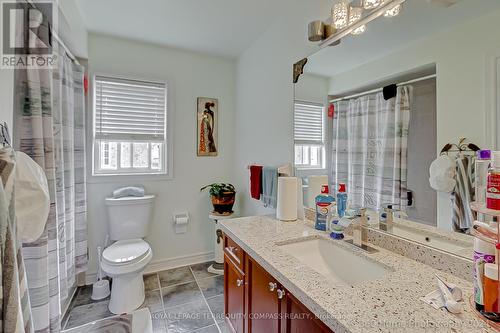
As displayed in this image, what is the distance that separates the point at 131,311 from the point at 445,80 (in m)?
2.57

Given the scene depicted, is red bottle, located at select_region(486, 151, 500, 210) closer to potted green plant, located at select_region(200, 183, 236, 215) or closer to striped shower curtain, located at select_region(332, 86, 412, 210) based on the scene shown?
striped shower curtain, located at select_region(332, 86, 412, 210)

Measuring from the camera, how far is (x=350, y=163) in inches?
57.4

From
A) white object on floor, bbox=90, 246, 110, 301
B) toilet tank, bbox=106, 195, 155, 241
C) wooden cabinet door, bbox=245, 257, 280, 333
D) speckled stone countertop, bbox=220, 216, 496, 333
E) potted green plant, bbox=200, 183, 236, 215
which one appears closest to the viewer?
speckled stone countertop, bbox=220, 216, 496, 333

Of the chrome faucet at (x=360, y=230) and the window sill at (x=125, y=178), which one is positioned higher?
the window sill at (x=125, y=178)

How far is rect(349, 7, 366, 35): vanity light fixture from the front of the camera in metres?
1.33

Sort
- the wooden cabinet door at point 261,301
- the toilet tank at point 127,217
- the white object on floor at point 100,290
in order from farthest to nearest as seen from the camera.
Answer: the toilet tank at point 127,217 → the white object on floor at point 100,290 → the wooden cabinet door at point 261,301

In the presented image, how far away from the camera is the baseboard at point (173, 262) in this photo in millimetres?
2437

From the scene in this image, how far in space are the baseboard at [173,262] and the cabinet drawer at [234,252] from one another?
142cm

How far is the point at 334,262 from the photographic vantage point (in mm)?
1267

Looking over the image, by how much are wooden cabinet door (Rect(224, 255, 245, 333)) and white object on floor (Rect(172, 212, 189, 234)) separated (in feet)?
4.05

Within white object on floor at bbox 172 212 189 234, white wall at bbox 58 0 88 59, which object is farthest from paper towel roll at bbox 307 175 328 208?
white wall at bbox 58 0 88 59

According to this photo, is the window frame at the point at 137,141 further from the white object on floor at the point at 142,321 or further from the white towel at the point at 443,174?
the white towel at the point at 443,174

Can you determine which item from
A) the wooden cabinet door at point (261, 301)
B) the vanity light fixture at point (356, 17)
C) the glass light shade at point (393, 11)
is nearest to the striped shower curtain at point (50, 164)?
the wooden cabinet door at point (261, 301)

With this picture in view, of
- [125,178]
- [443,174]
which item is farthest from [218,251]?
[443,174]
